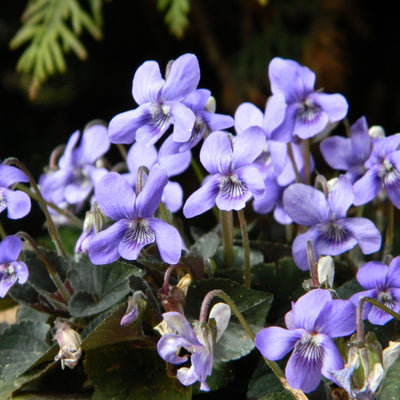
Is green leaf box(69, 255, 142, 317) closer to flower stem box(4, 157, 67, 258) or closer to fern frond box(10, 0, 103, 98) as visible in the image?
flower stem box(4, 157, 67, 258)

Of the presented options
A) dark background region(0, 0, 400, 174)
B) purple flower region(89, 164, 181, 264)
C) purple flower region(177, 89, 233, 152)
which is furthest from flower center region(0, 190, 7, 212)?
dark background region(0, 0, 400, 174)

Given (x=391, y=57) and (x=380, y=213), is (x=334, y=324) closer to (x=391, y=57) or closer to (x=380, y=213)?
(x=380, y=213)

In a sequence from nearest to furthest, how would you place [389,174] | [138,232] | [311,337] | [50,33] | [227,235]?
[311,337] → [138,232] → [389,174] → [227,235] → [50,33]

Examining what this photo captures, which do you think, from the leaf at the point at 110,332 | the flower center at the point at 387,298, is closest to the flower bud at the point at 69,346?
the leaf at the point at 110,332

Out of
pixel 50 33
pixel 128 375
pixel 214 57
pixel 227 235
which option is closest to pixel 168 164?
pixel 227 235

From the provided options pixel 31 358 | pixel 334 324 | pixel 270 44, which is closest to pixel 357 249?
pixel 334 324

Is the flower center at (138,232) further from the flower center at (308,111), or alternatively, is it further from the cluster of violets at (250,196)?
the flower center at (308,111)

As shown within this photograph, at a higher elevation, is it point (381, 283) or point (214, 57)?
point (381, 283)

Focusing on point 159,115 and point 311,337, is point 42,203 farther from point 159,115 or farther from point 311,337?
point 311,337
